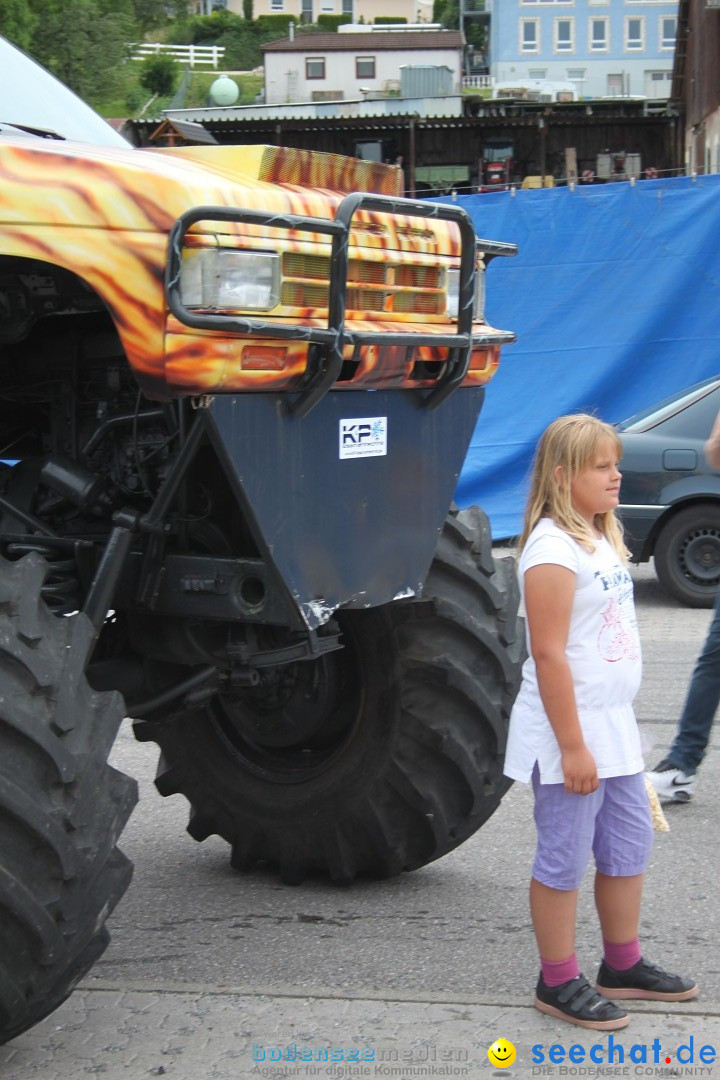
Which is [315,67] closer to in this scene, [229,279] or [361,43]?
[361,43]

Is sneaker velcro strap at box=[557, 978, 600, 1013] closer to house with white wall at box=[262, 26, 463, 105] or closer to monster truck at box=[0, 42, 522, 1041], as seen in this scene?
monster truck at box=[0, 42, 522, 1041]

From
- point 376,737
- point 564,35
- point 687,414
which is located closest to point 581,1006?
point 376,737

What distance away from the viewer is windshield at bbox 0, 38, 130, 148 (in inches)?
165

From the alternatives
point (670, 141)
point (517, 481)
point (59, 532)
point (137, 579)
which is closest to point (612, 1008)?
point (137, 579)

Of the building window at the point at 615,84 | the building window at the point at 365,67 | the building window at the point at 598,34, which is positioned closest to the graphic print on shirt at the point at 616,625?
the building window at the point at 365,67

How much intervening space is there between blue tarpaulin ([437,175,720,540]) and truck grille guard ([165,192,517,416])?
7.69m

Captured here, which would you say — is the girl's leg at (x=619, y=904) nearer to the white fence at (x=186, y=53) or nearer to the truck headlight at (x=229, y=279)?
the truck headlight at (x=229, y=279)

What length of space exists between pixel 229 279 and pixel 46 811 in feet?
4.01

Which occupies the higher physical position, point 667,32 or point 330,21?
point 330,21

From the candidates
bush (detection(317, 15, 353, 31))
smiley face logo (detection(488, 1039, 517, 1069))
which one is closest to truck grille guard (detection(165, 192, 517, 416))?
smiley face logo (detection(488, 1039, 517, 1069))

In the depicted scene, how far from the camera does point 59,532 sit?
392 cm

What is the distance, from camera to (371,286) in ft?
11.7

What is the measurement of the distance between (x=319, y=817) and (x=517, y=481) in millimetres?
7554

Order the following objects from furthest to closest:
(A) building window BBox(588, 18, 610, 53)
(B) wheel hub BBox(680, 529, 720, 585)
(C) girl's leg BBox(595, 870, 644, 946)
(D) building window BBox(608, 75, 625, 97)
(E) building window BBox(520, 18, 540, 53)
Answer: (A) building window BBox(588, 18, 610, 53) < (E) building window BBox(520, 18, 540, 53) < (D) building window BBox(608, 75, 625, 97) < (B) wheel hub BBox(680, 529, 720, 585) < (C) girl's leg BBox(595, 870, 644, 946)
